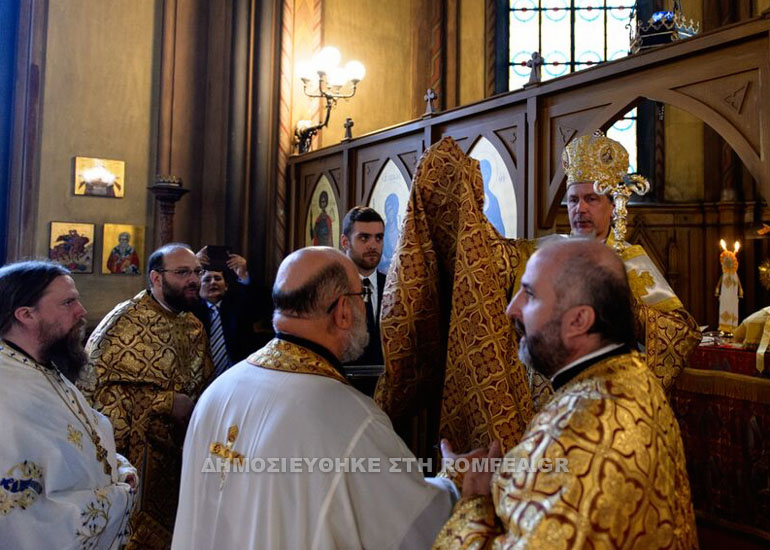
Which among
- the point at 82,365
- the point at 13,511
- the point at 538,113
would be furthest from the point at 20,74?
the point at 13,511

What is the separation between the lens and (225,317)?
5.12 meters

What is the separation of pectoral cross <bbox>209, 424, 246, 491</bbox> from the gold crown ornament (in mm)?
1861

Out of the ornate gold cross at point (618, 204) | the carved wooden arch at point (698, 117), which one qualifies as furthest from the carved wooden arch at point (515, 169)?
the ornate gold cross at point (618, 204)

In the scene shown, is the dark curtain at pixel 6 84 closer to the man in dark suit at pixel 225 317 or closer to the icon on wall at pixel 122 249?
the icon on wall at pixel 122 249

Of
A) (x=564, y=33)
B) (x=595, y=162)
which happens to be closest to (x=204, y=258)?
(x=595, y=162)

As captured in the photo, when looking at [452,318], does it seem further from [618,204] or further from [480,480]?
[618,204]

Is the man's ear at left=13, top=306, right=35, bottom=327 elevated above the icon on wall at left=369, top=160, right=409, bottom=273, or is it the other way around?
the icon on wall at left=369, top=160, right=409, bottom=273

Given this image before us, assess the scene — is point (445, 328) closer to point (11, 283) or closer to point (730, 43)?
point (11, 283)

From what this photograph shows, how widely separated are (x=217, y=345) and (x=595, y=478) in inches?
143

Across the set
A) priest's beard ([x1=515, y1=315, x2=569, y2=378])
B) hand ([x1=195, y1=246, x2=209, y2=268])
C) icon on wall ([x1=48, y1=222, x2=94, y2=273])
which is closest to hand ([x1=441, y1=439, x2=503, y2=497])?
priest's beard ([x1=515, y1=315, x2=569, y2=378])

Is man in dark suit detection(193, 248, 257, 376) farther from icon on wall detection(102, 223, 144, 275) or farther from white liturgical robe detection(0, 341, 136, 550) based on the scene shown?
icon on wall detection(102, 223, 144, 275)

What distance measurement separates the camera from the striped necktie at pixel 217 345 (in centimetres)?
447

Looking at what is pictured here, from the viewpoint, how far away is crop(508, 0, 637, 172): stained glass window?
1020 centimetres

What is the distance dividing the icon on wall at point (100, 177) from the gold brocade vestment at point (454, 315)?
6389mm
